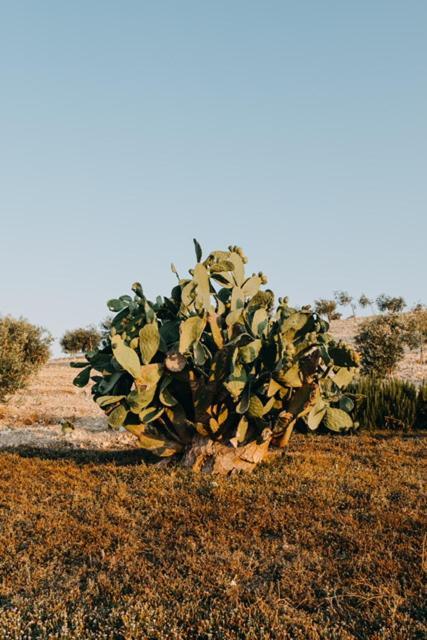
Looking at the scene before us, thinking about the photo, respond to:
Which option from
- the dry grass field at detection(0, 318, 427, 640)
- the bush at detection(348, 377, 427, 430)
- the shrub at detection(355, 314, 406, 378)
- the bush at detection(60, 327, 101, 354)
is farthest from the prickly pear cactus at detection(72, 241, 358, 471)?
the bush at detection(60, 327, 101, 354)

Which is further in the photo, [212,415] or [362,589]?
[212,415]

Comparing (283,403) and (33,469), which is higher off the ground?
(283,403)

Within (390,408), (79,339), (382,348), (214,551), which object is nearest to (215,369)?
(214,551)

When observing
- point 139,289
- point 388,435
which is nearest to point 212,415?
point 139,289

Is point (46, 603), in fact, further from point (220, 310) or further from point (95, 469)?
point (220, 310)

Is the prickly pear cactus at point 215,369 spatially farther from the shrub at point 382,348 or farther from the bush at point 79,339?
the bush at point 79,339

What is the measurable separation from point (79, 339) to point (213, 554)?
5396 cm

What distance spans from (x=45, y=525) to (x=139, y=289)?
4.33m

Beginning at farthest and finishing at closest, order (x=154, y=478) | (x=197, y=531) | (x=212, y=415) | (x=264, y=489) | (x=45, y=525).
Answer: (x=212, y=415)
(x=154, y=478)
(x=264, y=489)
(x=45, y=525)
(x=197, y=531)

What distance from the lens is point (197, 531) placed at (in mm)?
6598

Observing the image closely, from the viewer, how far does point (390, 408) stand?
15039 millimetres

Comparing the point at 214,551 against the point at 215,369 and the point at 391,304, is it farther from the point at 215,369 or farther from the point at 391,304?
the point at 391,304

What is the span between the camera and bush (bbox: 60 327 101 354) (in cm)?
5806

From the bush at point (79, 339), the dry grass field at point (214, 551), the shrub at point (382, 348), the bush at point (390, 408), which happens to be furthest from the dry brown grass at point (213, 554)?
the bush at point (79, 339)
